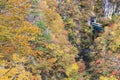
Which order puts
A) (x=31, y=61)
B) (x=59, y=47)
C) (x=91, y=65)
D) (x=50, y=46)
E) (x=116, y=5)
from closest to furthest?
(x=31, y=61), (x=50, y=46), (x=59, y=47), (x=91, y=65), (x=116, y=5)

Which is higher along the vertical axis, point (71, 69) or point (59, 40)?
point (59, 40)

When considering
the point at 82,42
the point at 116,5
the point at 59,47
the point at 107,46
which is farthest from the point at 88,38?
the point at 59,47

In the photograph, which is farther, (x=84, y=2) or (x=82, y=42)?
(x=84, y=2)

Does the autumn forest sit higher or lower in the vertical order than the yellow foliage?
higher

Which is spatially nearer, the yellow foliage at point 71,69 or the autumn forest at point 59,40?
the autumn forest at point 59,40

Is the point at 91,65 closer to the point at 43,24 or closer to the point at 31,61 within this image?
the point at 43,24

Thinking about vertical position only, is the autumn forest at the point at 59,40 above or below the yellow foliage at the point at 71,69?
above

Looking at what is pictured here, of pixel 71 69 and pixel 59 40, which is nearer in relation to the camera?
pixel 59 40

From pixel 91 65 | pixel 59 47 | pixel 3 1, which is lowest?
pixel 91 65

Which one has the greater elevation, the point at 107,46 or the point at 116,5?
the point at 116,5

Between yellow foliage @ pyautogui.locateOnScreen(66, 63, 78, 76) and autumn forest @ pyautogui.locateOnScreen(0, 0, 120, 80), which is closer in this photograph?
autumn forest @ pyautogui.locateOnScreen(0, 0, 120, 80)

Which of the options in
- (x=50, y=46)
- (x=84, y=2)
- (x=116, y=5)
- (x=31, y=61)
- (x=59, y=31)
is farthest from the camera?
(x=116, y=5)
